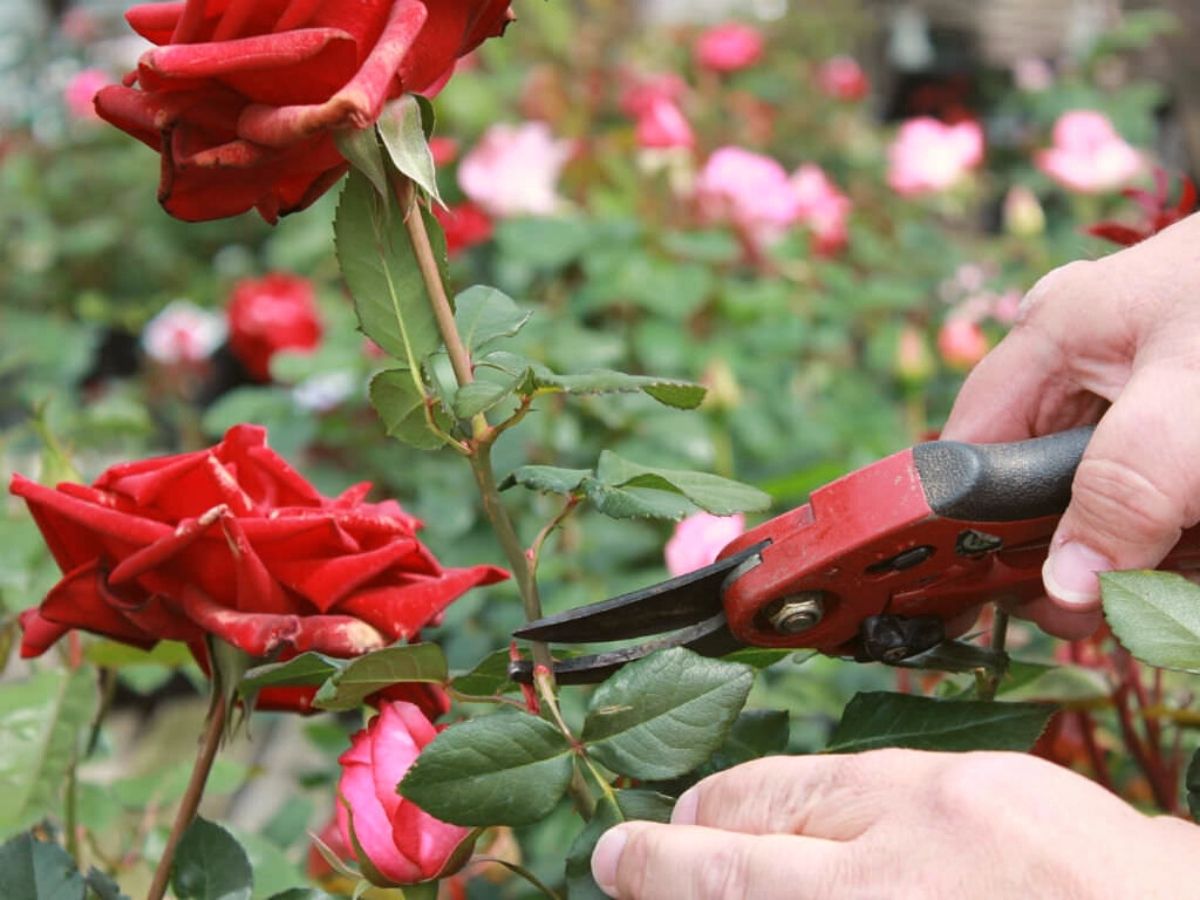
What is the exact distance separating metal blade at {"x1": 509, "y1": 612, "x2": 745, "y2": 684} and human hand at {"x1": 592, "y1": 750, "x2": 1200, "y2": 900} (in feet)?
0.31

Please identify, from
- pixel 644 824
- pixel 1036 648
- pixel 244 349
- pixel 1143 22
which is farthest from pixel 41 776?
pixel 1143 22

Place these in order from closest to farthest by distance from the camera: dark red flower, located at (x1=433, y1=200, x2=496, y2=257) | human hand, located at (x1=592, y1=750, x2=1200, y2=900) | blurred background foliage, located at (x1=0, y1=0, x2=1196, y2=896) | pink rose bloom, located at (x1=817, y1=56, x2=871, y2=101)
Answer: human hand, located at (x1=592, y1=750, x2=1200, y2=900) → blurred background foliage, located at (x1=0, y1=0, x2=1196, y2=896) → dark red flower, located at (x1=433, y1=200, x2=496, y2=257) → pink rose bloom, located at (x1=817, y1=56, x2=871, y2=101)

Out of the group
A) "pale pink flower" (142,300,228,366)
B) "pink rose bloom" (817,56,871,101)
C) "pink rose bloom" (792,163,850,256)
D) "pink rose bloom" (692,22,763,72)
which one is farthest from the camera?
"pink rose bloom" (817,56,871,101)

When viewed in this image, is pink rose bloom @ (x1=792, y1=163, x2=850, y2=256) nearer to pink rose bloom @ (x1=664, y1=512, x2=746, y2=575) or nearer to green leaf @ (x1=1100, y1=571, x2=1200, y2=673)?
pink rose bloom @ (x1=664, y1=512, x2=746, y2=575)

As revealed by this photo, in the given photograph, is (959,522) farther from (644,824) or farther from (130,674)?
(130,674)

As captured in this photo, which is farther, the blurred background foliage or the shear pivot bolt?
the blurred background foliage

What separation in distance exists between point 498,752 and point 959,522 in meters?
0.21

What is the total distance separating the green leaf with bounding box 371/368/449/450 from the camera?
54cm

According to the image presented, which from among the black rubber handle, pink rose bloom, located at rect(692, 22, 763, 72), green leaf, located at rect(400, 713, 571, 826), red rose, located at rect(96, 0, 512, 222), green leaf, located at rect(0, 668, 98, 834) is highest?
red rose, located at rect(96, 0, 512, 222)

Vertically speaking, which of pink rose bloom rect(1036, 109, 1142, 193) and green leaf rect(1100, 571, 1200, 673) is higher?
green leaf rect(1100, 571, 1200, 673)

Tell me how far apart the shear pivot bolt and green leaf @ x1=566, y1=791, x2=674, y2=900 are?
0.30 feet

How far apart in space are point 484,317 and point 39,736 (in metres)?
0.40

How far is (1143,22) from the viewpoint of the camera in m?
3.02

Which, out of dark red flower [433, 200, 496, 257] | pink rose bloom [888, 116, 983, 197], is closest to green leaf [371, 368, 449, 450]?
dark red flower [433, 200, 496, 257]
